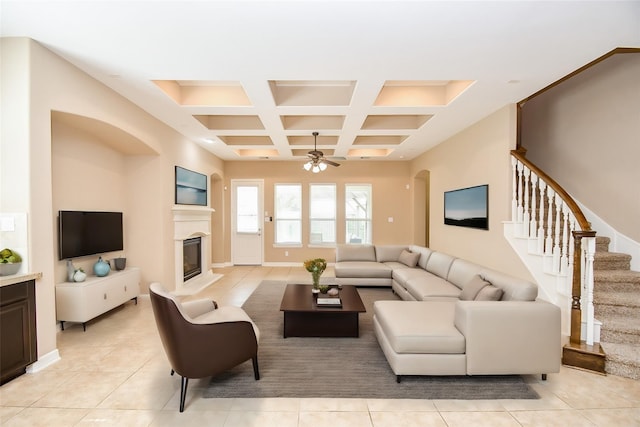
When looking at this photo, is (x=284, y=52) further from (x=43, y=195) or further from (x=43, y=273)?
(x=43, y=273)

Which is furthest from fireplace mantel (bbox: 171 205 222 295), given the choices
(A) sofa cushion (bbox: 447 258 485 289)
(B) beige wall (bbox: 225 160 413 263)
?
(A) sofa cushion (bbox: 447 258 485 289)

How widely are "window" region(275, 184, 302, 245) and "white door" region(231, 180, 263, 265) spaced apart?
480 millimetres

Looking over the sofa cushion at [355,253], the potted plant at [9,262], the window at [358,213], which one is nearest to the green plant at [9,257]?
the potted plant at [9,262]

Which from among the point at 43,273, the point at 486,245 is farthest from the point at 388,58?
the point at 43,273

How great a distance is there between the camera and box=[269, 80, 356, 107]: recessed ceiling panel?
12.6 feet

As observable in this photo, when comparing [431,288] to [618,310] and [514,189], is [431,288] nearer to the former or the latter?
[514,189]

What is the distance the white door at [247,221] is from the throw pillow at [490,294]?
5870 mm

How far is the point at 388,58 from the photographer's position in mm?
2697

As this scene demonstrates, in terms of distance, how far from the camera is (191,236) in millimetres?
5602

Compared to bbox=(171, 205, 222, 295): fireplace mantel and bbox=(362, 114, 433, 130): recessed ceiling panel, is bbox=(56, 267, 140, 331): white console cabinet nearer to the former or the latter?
bbox=(171, 205, 222, 295): fireplace mantel

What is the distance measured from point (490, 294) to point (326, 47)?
274 cm

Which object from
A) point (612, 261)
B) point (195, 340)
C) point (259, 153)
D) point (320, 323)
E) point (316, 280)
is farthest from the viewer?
point (259, 153)

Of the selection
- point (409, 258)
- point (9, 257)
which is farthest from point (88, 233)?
point (409, 258)

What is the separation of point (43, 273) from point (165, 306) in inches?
60.4
